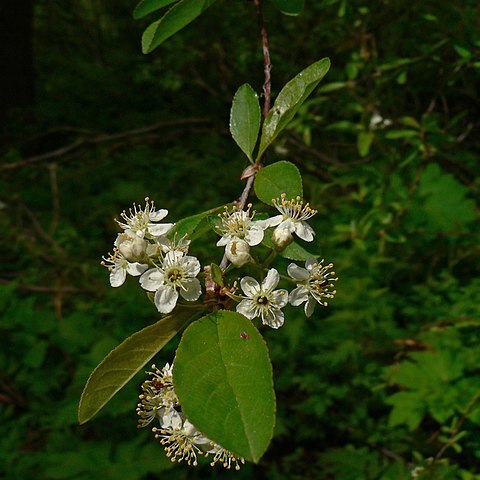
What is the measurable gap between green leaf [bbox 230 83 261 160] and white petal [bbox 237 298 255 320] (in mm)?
240

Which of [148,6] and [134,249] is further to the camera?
[148,6]

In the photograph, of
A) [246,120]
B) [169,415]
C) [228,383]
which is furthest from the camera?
[246,120]

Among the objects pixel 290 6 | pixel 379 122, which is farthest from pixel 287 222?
pixel 379 122

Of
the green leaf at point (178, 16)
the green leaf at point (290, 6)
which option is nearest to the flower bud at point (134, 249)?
the green leaf at point (178, 16)

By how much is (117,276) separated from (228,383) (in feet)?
1.13

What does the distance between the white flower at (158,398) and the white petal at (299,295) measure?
206mm

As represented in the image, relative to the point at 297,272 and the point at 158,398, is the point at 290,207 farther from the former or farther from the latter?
the point at 158,398

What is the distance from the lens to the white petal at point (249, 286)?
81cm

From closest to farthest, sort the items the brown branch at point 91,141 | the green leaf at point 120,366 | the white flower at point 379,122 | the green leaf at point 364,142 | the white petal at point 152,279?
1. the green leaf at point 120,366
2. the white petal at point 152,279
3. the green leaf at point 364,142
4. the white flower at point 379,122
5. the brown branch at point 91,141

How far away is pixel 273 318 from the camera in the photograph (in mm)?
875

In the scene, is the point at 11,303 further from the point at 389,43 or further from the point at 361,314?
the point at 389,43

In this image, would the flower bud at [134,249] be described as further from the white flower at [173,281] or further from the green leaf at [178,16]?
the green leaf at [178,16]

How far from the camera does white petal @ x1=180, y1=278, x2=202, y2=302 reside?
0.80 metres

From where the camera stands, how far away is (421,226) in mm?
2260
